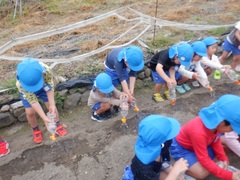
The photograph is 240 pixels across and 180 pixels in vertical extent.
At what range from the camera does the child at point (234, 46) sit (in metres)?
4.20

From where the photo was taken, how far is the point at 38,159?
3047mm

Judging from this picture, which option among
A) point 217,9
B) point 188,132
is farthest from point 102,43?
point 217,9

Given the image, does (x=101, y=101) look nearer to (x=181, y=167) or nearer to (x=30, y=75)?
(x=30, y=75)

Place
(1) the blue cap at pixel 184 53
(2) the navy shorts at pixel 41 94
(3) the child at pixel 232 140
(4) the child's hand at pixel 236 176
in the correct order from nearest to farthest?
(4) the child's hand at pixel 236 176 → (3) the child at pixel 232 140 → (2) the navy shorts at pixel 41 94 → (1) the blue cap at pixel 184 53

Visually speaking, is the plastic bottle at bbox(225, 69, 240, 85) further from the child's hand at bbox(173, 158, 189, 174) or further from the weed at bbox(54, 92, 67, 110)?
the weed at bbox(54, 92, 67, 110)

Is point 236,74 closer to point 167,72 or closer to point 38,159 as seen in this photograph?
point 167,72

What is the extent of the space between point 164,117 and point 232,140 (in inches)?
38.1

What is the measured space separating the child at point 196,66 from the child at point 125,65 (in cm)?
78

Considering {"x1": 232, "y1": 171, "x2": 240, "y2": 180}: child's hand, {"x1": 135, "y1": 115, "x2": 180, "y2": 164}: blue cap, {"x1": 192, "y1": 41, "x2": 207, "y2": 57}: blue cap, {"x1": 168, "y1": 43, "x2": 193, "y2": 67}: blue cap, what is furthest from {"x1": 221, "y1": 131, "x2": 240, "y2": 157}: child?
{"x1": 192, "y1": 41, "x2": 207, "y2": 57}: blue cap

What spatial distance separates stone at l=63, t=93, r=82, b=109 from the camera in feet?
12.8

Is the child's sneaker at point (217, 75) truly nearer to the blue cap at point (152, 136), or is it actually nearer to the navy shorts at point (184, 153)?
the navy shorts at point (184, 153)

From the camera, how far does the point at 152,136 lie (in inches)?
75.7

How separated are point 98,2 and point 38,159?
6.49 metres

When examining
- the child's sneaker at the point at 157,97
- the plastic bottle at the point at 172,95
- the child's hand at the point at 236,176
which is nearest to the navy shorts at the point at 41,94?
the child's sneaker at the point at 157,97
